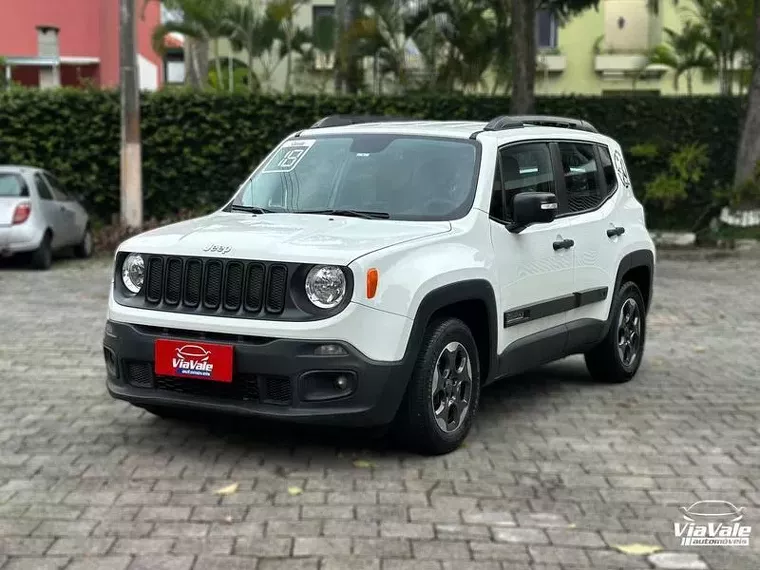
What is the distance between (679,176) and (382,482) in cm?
1449

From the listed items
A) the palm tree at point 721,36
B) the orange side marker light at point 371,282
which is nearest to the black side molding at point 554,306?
the orange side marker light at point 371,282

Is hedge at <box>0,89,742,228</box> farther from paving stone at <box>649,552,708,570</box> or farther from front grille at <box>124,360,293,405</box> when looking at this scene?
paving stone at <box>649,552,708,570</box>

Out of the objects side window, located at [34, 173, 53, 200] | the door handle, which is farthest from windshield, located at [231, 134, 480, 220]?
side window, located at [34, 173, 53, 200]

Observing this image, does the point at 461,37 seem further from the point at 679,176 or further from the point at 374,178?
the point at 374,178

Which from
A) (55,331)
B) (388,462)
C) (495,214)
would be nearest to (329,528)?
(388,462)

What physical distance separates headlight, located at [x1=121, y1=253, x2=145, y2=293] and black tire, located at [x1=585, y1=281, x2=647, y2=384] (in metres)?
3.41

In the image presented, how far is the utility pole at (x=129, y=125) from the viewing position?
55.4 ft

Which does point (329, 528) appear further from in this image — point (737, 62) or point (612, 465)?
point (737, 62)

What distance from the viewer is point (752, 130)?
17547 mm

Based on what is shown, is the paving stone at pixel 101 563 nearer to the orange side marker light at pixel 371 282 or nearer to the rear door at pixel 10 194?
the orange side marker light at pixel 371 282

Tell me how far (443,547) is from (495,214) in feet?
7.93

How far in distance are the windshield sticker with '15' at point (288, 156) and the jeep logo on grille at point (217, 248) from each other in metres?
1.36

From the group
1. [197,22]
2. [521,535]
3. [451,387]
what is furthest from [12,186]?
[521,535]

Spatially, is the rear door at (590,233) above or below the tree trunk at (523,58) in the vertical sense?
below
